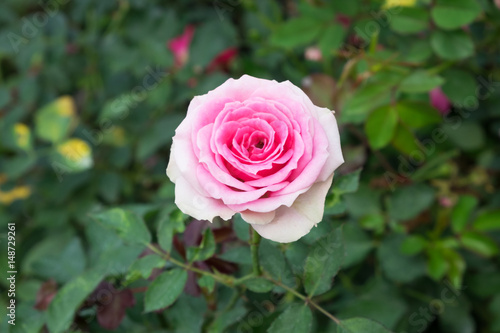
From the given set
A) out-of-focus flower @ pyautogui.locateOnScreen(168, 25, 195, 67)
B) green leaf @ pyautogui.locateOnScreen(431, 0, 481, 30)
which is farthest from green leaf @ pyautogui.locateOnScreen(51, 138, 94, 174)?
green leaf @ pyautogui.locateOnScreen(431, 0, 481, 30)

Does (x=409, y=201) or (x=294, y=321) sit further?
(x=409, y=201)

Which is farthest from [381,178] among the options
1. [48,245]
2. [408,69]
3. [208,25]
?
[48,245]

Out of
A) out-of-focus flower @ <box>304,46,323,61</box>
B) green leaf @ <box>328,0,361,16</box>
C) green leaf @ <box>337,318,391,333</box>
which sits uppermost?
green leaf @ <box>328,0,361,16</box>

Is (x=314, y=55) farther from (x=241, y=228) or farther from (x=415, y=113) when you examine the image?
(x=241, y=228)

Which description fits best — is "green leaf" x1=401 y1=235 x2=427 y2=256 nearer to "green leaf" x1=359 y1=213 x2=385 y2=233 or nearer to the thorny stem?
"green leaf" x1=359 y1=213 x2=385 y2=233

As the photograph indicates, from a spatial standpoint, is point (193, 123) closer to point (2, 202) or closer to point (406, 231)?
point (406, 231)

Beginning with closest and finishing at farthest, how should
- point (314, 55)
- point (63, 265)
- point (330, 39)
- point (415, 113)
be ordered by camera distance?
point (63, 265) < point (415, 113) < point (330, 39) < point (314, 55)

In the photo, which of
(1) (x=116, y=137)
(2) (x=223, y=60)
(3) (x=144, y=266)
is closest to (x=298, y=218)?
(3) (x=144, y=266)
